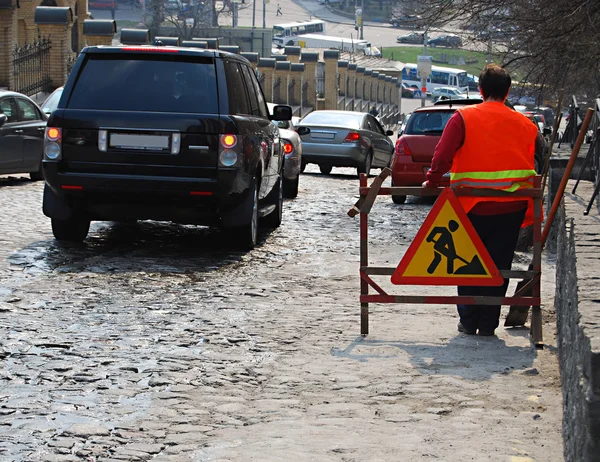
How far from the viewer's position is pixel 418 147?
18297mm

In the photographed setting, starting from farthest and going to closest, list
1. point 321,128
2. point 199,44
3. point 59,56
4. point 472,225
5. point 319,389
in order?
point 199,44
point 59,56
point 321,128
point 472,225
point 319,389

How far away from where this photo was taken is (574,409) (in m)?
4.39

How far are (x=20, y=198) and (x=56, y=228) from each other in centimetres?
530

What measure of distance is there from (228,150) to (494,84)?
3.57m

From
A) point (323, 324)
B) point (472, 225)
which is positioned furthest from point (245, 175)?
point (472, 225)

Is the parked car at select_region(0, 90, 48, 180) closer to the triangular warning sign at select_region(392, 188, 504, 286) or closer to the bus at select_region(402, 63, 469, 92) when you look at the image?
the triangular warning sign at select_region(392, 188, 504, 286)

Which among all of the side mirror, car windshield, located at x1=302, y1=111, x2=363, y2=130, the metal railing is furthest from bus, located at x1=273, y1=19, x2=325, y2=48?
the side mirror

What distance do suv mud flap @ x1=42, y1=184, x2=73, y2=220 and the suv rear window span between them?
87cm

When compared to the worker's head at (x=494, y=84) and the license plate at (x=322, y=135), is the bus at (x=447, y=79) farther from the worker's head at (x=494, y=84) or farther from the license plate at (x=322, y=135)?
the worker's head at (x=494, y=84)

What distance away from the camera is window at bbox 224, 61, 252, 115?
11.1 meters

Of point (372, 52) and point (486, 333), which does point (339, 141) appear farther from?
point (372, 52)

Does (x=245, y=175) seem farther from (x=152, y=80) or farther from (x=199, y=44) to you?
(x=199, y=44)

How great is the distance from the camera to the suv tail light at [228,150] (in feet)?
35.3

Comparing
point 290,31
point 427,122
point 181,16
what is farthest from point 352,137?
point 290,31
